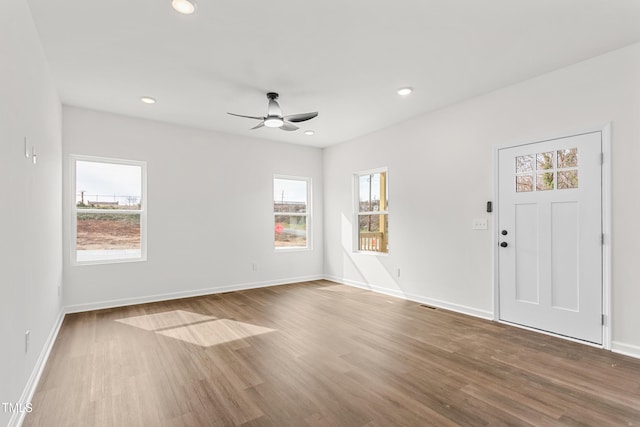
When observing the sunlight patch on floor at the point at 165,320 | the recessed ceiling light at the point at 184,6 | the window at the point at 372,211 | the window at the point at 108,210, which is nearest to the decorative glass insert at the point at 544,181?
the window at the point at 372,211

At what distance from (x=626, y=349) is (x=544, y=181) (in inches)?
67.4

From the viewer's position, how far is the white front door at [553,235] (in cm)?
311

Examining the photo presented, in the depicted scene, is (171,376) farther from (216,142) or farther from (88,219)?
(216,142)

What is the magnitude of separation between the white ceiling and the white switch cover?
1575 mm

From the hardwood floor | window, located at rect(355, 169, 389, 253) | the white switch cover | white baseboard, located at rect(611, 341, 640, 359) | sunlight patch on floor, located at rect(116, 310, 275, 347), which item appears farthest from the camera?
window, located at rect(355, 169, 389, 253)

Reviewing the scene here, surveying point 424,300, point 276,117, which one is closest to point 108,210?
A: point 276,117

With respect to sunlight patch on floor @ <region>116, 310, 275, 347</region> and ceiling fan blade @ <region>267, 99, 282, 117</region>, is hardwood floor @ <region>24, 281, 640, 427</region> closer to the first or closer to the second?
sunlight patch on floor @ <region>116, 310, 275, 347</region>

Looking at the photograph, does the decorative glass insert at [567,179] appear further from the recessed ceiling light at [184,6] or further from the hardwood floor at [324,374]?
the recessed ceiling light at [184,6]

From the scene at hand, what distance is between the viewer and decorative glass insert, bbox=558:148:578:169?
325cm

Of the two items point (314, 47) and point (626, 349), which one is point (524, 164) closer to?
point (626, 349)

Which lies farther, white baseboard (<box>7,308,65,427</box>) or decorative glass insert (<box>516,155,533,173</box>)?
decorative glass insert (<box>516,155,533,173</box>)

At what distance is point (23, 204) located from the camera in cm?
224

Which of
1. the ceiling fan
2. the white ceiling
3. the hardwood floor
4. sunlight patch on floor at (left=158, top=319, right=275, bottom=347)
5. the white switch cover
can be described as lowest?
sunlight patch on floor at (left=158, top=319, right=275, bottom=347)

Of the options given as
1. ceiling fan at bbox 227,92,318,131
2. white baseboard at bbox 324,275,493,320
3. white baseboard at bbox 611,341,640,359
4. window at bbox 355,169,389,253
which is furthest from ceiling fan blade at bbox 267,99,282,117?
white baseboard at bbox 611,341,640,359
